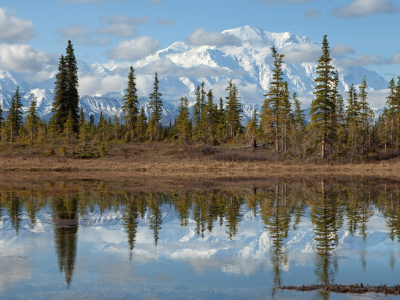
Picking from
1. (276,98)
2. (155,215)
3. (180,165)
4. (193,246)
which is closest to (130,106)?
(276,98)

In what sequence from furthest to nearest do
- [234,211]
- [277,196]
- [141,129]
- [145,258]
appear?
1. [141,129]
2. [277,196]
3. [234,211]
4. [145,258]

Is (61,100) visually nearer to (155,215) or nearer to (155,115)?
(155,115)

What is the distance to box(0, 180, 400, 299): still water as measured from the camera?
9828 mm

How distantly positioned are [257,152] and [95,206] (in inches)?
1539

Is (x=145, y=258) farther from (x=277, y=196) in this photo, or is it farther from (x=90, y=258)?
(x=277, y=196)

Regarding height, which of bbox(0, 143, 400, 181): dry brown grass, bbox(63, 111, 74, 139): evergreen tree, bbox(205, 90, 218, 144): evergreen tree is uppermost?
bbox(205, 90, 218, 144): evergreen tree

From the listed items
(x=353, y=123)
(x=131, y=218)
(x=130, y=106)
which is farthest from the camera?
(x=130, y=106)

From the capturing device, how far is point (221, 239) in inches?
574

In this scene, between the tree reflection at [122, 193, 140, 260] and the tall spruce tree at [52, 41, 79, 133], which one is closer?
the tree reflection at [122, 193, 140, 260]

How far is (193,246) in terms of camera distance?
44.9 ft

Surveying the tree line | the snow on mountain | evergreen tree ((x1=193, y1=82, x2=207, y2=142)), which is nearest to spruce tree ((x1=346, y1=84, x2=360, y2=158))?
the tree line

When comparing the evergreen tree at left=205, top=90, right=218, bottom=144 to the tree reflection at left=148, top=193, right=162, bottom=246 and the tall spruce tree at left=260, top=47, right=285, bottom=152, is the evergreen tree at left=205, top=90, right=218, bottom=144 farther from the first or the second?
the tree reflection at left=148, top=193, right=162, bottom=246

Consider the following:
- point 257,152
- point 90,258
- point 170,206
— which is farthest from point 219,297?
point 257,152

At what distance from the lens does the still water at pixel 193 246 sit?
9.83 metres
